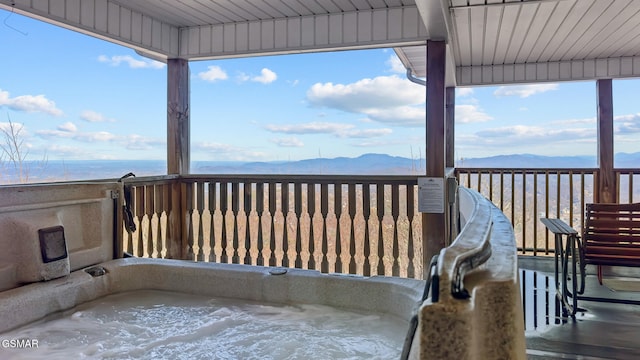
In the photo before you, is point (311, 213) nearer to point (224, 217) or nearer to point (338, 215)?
point (338, 215)

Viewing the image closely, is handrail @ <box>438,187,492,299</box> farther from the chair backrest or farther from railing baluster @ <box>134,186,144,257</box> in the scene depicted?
railing baluster @ <box>134,186,144,257</box>

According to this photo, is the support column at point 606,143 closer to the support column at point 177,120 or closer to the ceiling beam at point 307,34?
the ceiling beam at point 307,34

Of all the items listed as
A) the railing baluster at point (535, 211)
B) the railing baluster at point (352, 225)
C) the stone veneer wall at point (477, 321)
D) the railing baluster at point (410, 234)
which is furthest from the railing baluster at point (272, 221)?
the stone veneer wall at point (477, 321)

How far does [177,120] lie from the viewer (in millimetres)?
4254

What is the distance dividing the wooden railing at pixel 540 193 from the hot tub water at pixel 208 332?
354 cm

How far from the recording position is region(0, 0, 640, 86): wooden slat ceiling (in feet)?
10.5

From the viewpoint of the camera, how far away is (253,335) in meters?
2.17

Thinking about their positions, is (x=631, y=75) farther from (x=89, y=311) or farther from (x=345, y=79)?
(x=89, y=311)

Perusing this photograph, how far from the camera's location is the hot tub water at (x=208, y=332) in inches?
78.0

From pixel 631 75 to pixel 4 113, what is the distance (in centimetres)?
588

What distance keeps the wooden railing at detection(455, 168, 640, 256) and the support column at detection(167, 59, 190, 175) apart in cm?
332

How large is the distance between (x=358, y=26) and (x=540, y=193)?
10.0ft

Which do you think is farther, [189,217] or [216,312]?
[189,217]

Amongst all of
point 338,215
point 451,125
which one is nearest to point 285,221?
point 338,215
